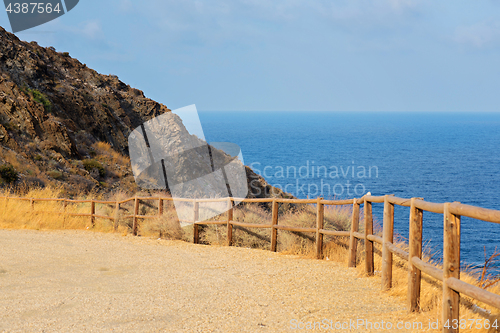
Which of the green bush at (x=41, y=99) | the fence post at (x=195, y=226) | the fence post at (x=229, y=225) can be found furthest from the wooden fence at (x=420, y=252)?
the green bush at (x=41, y=99)

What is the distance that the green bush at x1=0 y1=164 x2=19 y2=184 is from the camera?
63.3ft

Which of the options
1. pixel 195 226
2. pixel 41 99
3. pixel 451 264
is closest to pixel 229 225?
pixel 195 226

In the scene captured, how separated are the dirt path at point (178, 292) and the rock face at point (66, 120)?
13.5 m

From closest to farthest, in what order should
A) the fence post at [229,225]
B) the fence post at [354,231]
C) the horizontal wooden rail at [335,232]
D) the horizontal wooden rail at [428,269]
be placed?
the horizontal wooden rail at [428,269]
the fence post at [354,231]
the horizontal wooden rail at [335,232]
the fence post at [229,225]

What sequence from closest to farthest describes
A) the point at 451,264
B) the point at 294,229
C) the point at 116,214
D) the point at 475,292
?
the point at 475,292 → the point at 451,264 → the point at 294,229 → the point at 116,214

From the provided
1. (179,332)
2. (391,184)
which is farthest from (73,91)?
(391,184)

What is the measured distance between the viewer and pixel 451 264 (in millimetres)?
3936

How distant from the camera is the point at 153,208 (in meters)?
14.7

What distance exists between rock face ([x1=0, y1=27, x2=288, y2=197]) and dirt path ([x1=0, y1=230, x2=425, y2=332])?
44.2 ft

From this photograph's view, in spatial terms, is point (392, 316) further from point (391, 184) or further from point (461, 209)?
point (391, 184)

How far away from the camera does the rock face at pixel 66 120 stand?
909 inches

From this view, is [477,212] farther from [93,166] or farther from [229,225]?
[93,166]

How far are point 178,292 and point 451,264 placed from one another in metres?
3.66

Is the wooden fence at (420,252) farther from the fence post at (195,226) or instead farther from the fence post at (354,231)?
the fence post at (195,226)
